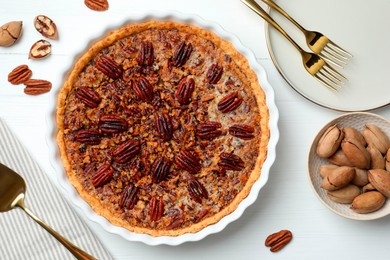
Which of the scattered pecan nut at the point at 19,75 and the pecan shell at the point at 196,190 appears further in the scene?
the scattered pecan nut at the point at 19,75

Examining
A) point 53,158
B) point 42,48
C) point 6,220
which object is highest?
point 42,48

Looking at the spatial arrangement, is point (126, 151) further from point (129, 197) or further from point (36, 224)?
point (36, 224)

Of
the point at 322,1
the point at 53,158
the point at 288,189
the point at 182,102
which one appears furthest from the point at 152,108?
the point at 322,1

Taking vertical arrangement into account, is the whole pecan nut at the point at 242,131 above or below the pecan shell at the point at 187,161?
above

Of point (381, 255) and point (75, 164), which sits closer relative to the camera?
point (75, 164)

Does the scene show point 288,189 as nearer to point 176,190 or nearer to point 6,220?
point 176,190

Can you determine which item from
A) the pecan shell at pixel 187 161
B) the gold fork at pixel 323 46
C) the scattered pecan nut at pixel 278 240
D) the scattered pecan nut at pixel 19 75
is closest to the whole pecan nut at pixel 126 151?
the pecan shell at pixel 187 161

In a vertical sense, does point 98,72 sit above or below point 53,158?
above

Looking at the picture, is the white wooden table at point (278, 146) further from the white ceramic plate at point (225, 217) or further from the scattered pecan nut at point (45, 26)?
the white ceramic plate at point (225, 217)
